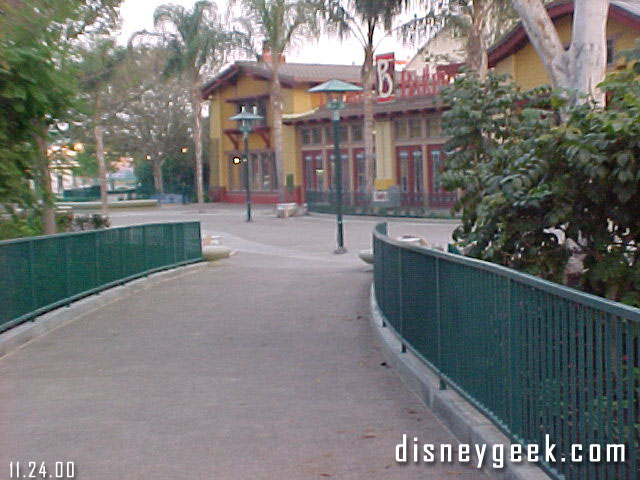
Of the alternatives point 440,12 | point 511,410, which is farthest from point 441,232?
point 511,410

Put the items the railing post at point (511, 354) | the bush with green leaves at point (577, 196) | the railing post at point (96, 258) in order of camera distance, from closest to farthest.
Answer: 1. the railing post at point (511, 354)
2. the bush with green leaves at point (577, 196)
3. the railing post at point (96, 258)

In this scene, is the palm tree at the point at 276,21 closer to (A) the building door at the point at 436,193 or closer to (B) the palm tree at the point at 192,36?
(B) the palm tree at the point at 192,36

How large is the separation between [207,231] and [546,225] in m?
28.8

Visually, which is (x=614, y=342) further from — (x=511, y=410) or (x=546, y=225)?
(x=546, y=225)

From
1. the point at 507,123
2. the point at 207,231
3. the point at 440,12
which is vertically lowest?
the point at 207,231

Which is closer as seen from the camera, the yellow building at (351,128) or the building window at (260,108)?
the yellow building at (351,128)

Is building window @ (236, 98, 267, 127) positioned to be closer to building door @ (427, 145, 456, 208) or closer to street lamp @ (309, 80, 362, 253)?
building door @ (427, 145, 456, 208)

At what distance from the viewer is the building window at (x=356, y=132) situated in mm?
47472

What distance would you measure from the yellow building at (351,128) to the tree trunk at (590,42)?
69.6 feet

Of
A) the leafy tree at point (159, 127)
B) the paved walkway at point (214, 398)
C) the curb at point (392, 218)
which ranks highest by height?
the leafy tree at point (159, 127)

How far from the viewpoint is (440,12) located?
31.7 m

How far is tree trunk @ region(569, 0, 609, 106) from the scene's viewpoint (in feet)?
29.5

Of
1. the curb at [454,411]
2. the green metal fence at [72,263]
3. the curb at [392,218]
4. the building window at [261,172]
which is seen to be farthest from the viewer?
the building window at [261,172]

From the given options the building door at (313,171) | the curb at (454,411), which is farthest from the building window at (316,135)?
the curb at (454,411)
